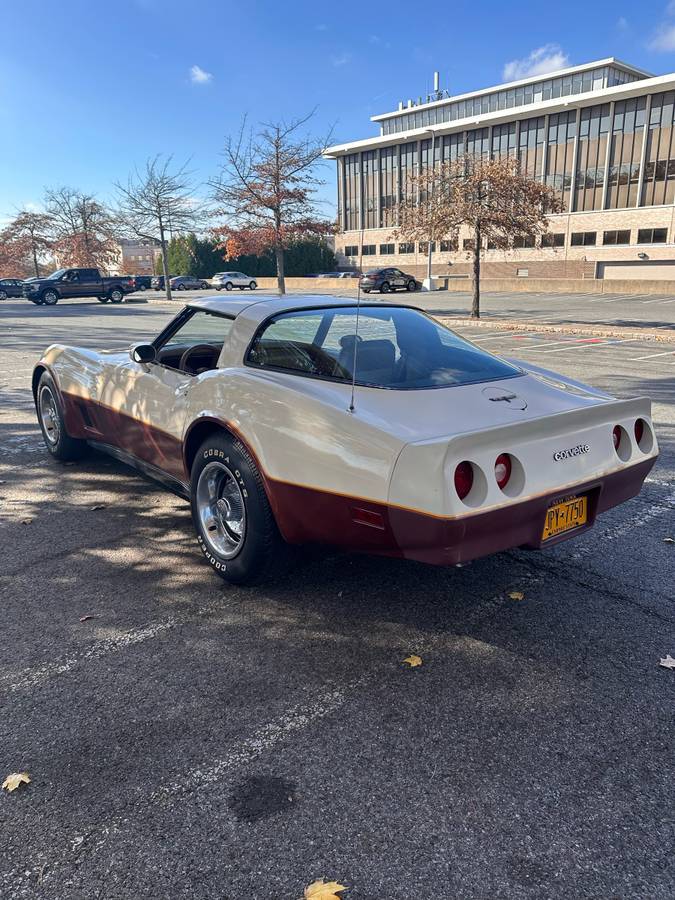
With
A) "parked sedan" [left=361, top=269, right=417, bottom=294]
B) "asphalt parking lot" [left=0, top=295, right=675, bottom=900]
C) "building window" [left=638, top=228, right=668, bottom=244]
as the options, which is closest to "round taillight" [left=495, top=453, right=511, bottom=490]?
"asphalt parking lot" [left=0, top=295, right=675, bottom=900]

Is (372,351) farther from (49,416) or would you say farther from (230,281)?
(230,281)

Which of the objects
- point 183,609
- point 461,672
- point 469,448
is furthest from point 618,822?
point 183,609

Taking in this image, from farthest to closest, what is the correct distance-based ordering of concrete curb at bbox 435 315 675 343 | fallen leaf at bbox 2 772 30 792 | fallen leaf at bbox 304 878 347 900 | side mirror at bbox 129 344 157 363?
1. concrete curb at bbox 435 315 675 343
2. side mirror at bbox 129 344 157 363
3. fallen leaf at bbox 2 772 30 792
4. fallen leaf at bbox 304 878 347 900

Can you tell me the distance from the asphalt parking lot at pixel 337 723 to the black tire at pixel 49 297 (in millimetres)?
36302

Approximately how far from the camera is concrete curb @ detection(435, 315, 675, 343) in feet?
57.9

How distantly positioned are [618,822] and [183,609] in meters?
2.21

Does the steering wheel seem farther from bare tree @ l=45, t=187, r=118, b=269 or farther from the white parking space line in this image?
bare tree @ l=45, t=187, r=118, b=269

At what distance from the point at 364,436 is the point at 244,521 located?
94cm

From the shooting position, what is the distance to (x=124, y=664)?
3064 millimetres

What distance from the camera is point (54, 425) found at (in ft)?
20.1

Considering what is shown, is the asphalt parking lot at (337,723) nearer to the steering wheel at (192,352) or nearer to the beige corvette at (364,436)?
the beige corvette at (364,436)

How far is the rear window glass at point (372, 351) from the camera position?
3.53 metres

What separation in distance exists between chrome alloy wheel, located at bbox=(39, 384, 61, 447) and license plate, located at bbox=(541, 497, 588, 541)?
4.41 m

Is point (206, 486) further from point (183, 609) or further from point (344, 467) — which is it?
point (344, 467)
